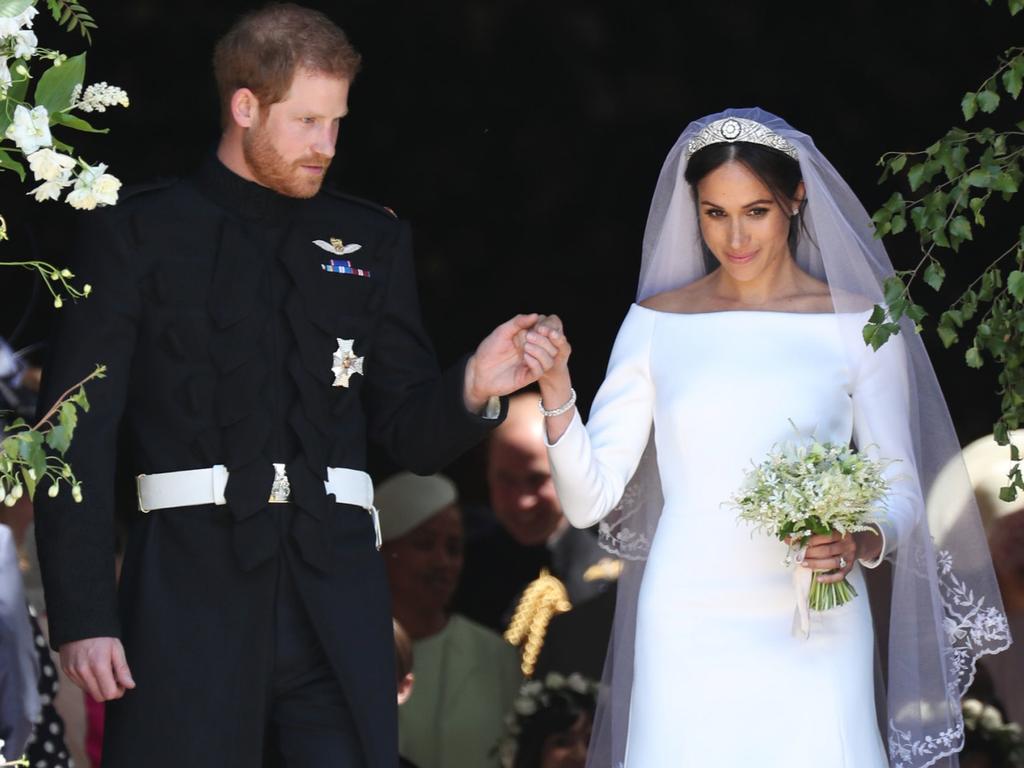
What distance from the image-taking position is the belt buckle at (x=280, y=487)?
4.48 meters

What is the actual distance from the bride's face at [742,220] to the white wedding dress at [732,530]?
0.41ft

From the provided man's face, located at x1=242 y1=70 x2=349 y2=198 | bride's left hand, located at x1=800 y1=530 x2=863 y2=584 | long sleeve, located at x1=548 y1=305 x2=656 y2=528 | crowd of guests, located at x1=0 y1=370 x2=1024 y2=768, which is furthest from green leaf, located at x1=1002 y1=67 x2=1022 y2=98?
crowd of guests, located at x1=0 y1=370 x2=1024 y2=768

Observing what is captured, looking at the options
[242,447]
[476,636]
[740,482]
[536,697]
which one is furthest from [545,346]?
[476,636]

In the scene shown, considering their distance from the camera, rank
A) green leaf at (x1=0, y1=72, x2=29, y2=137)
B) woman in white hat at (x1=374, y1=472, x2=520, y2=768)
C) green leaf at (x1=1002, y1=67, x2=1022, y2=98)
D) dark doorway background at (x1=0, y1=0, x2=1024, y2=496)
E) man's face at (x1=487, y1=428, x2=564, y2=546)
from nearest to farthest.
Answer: green leaf at (x1=0, y1=72, x2=29, y2=137) → green leaf at (x1=1002, y1=67, x2=1022, y2=98) → woman in white hat at (x1=374, y1=472, x2=520, y2=768) → man's face at (x1=487, y1=428, x2=564, y2=546) → dark doorway background at (x1=0, y1=0, x2=1024, y2=496)

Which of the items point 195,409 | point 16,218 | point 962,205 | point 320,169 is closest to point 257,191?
point 320,169

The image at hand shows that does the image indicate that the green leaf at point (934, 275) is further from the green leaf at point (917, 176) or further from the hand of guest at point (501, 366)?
the hand of guest at point (501, 366)

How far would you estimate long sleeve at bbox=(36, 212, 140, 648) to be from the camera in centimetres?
439

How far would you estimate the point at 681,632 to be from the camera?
4719mm

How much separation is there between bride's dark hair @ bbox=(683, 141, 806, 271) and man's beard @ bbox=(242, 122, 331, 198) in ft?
2.90

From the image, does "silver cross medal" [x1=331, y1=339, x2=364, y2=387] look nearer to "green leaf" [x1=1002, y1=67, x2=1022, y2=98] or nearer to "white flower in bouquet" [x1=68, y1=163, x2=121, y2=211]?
"white flower in bouquet" [x1=68, y1=163, x2=121, y2=211]

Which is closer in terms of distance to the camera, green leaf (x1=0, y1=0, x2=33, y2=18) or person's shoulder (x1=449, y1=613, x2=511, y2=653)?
green leaf (x1=0, y1=0, x2=33, y2=18)

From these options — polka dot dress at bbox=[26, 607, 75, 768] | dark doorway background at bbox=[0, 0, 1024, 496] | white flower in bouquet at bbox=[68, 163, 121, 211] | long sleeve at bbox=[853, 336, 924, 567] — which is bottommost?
polka dot dress at bbox=[26, 607, 75, 768]

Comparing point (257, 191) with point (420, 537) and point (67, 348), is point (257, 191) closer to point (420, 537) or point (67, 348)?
point (67, 348)

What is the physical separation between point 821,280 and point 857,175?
3.09 m
